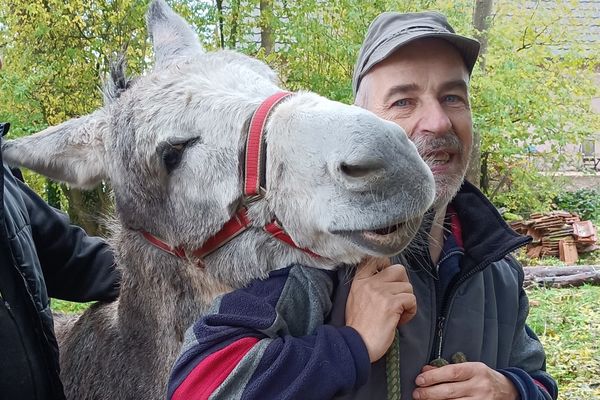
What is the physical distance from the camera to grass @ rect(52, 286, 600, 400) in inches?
234

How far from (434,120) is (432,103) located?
8 centimetres

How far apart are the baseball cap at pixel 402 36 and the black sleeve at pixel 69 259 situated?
4.85 feet

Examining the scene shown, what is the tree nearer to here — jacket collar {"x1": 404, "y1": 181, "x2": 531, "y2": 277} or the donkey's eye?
the donkey's eye

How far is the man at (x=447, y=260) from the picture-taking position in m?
1.89

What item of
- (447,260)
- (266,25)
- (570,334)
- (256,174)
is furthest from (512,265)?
(266,25)

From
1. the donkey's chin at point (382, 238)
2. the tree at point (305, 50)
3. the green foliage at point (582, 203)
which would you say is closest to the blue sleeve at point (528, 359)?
the donkey's chin at point (382, 238)

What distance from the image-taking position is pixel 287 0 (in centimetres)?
967

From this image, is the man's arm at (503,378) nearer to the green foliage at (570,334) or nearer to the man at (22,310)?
the man at (22,310)

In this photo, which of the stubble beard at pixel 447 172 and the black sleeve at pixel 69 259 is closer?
the stubble beard at pixel 447 172

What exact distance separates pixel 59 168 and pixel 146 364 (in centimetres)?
83

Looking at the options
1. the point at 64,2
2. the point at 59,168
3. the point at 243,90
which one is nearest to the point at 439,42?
the point at 243,90

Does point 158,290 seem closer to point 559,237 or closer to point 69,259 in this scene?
point 69,259

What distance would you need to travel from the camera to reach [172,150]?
2.07m

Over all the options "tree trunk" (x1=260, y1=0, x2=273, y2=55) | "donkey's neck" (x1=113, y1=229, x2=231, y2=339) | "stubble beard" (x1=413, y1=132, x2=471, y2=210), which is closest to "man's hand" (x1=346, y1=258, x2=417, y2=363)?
"stubble beard" (x1=413, y1=132, x2=471, y2=210)
